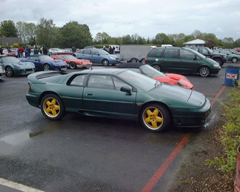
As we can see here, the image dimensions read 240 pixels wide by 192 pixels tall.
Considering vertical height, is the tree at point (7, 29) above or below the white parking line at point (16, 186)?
above

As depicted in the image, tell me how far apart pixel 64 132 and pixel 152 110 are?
82.4 inches

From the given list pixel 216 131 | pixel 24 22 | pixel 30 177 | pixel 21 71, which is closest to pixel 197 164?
pixel 216 131

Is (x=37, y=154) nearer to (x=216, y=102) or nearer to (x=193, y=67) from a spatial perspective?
(x=216, y=102)

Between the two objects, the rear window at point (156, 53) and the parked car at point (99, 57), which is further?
the parked car at point (99, 57)

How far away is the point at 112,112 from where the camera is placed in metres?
5.26

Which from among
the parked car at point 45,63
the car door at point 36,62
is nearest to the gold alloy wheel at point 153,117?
the parked car at point 45,63

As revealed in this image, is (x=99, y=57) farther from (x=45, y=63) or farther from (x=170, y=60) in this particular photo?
(x=170, y=60)

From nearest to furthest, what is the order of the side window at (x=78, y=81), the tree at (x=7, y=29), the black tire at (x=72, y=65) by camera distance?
the side window at (x=78, y=81) < the black tire at (x=72, y=65) < the tree at (x=7, y=29)

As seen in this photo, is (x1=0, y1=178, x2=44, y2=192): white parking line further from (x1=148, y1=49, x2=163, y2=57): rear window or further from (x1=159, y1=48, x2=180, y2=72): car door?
(x1=148, y1=49, x2=163, y2=57): rear window

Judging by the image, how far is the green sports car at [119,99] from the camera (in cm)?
479

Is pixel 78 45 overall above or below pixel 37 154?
above

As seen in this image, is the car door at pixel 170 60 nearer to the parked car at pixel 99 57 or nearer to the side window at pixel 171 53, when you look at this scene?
the side window at pixel 171 53

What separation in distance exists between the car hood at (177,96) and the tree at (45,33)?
59.4 meters

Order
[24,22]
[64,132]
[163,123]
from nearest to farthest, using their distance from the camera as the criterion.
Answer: [163,123] < [64,132] < [24,22]
